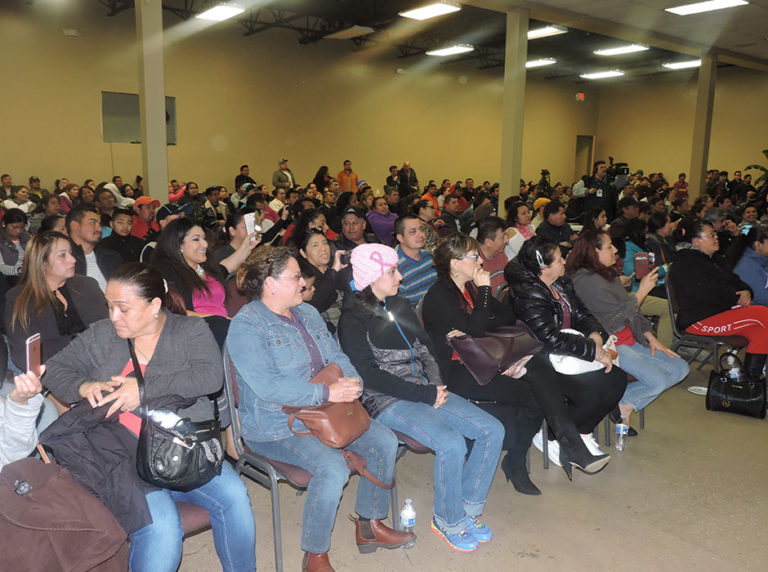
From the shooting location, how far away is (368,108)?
54.6ft

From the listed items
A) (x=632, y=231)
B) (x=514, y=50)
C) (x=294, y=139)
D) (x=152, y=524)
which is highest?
(x=514, y=50)

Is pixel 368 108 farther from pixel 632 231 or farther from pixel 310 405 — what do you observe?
pixel 310 405

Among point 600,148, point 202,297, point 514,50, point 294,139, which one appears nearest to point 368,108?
point 294,139

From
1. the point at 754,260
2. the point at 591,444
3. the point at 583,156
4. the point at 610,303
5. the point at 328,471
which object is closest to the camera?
the point at 328,471

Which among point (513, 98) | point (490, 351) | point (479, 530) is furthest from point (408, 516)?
point (513, 98)

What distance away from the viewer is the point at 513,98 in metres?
9.45

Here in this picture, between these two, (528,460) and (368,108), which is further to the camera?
(368,108)

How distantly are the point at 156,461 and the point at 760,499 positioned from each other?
272 centimetres

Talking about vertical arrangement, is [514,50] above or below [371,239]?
above

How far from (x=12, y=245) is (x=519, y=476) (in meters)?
4.43

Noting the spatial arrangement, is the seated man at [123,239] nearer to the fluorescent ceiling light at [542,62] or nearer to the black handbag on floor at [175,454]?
the black handbag on floor at [175,454]

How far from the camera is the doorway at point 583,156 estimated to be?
22.3 m

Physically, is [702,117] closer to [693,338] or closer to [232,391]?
[693,338]

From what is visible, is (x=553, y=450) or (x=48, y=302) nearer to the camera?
(x=48, y=302)
